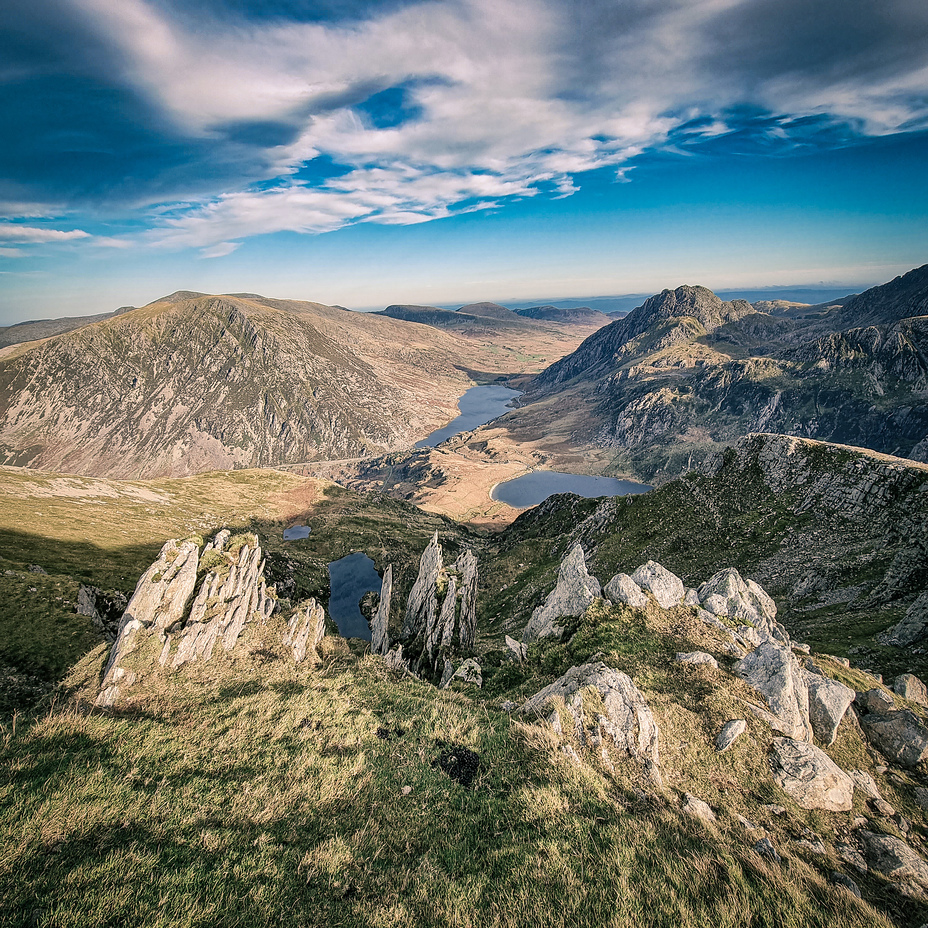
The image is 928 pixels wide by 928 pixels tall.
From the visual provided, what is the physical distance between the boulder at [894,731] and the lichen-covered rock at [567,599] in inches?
479

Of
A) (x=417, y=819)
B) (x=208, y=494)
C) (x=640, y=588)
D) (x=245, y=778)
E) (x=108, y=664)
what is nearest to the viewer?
(x=417, y=819)

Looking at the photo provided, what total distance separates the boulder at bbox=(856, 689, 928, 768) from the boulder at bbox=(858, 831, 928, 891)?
16.3ft

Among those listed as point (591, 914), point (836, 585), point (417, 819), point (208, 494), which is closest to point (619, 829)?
point (591, 914)

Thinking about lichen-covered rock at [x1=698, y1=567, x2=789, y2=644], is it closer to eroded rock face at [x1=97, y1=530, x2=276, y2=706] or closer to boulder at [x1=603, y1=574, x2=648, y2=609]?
boulder at [x1=603, y1=574, x2=648, y2=609]

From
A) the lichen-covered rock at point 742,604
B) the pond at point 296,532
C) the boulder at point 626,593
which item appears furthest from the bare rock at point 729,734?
the pond at point 296,532

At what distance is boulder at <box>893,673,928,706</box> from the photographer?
20547 mm

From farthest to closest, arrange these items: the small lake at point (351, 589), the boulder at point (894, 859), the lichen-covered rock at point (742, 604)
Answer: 1. the small lake at point (351, 589)
2. the lichen-covered rock at point (742, 604)
3. the boulder at point (894, 859)

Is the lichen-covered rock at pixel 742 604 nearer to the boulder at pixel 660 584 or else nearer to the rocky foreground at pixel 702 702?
the rocky foreground at pixel 702 702

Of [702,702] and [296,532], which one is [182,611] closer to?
[702,702]

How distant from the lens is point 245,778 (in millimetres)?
13523

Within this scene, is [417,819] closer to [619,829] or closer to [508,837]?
[508,837]

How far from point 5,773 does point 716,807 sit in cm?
2089

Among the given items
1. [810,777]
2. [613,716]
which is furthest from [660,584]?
[613,716]

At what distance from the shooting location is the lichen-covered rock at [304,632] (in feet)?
80.4
